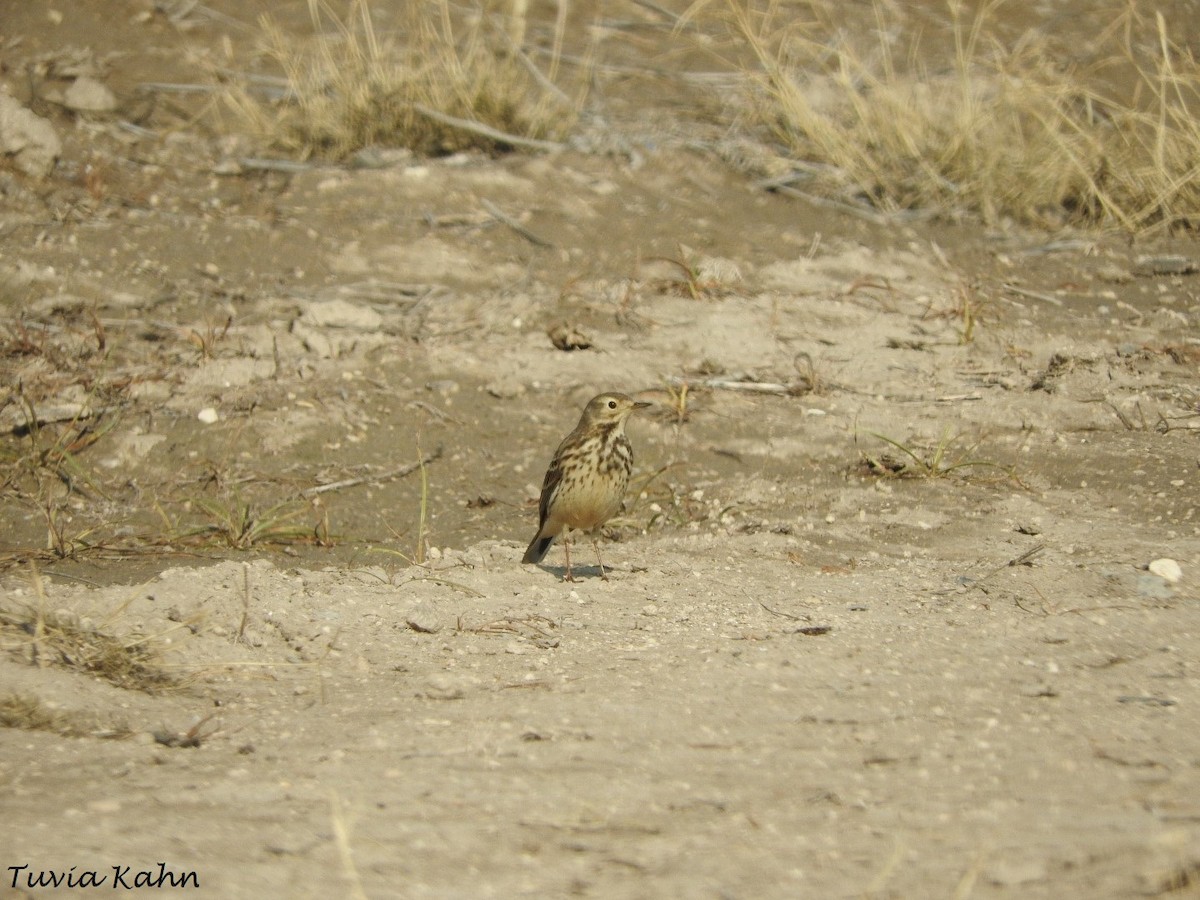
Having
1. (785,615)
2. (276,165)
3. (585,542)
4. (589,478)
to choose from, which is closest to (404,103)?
(276,165)

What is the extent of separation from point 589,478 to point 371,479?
4.93 feet

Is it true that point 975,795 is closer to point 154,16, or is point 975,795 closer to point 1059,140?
point 1059,140

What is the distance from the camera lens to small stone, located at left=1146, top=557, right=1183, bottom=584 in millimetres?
5375

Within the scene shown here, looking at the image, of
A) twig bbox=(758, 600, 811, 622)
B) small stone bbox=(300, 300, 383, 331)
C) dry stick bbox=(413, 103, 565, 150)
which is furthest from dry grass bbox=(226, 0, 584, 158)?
twig bbox=(758, 600, 811, 622)

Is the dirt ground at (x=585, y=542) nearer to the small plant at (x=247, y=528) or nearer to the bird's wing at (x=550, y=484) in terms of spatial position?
the small plant at (x=247, y=528)

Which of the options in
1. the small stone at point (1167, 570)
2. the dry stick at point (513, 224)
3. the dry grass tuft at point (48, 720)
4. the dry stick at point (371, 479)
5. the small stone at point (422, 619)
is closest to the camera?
the dry grass tuft at point (48, 720)

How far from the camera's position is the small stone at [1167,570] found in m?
5.38

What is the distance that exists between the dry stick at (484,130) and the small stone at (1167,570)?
5934 mm

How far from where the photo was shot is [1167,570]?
542 centimetres

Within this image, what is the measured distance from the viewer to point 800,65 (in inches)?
455

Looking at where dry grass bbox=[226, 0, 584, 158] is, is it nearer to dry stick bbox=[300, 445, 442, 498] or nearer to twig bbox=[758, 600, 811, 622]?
dry stick bbox=[300, 445, 442, 498]

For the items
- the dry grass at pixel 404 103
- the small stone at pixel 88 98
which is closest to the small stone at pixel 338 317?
the dry grass at pixel 404 103

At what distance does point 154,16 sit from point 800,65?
17.7 ft

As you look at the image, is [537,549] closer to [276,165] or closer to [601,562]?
[601,562]
